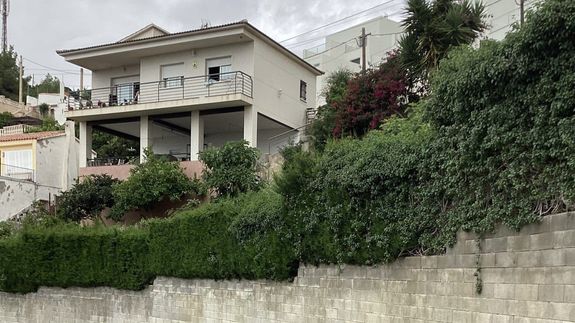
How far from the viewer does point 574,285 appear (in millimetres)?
6742

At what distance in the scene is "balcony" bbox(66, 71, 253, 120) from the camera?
80.9 ft

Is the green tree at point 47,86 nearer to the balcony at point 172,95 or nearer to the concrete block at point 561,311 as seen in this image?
the balcony at point 172,95

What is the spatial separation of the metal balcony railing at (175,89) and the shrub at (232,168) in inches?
131

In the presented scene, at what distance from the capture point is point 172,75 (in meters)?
27.1

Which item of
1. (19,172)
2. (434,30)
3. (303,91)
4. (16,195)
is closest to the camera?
(434,30)

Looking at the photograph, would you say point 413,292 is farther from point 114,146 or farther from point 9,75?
point 9,75

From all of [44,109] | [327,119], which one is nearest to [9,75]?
[44,109]

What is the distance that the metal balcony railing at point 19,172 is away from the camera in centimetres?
3177

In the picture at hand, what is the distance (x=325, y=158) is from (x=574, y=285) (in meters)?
5.74

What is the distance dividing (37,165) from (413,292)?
28058 millimetres

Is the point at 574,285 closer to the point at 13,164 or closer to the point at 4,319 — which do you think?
the point at 4,319

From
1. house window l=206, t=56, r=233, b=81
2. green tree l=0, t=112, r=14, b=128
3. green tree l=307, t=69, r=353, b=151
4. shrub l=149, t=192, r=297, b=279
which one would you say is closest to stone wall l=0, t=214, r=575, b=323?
shrub l=149, t=192, r=297, b=279

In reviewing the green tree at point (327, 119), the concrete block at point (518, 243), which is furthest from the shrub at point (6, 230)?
the concrete block at point (518, 243)

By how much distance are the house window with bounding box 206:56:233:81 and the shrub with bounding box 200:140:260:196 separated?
4.54 metres
